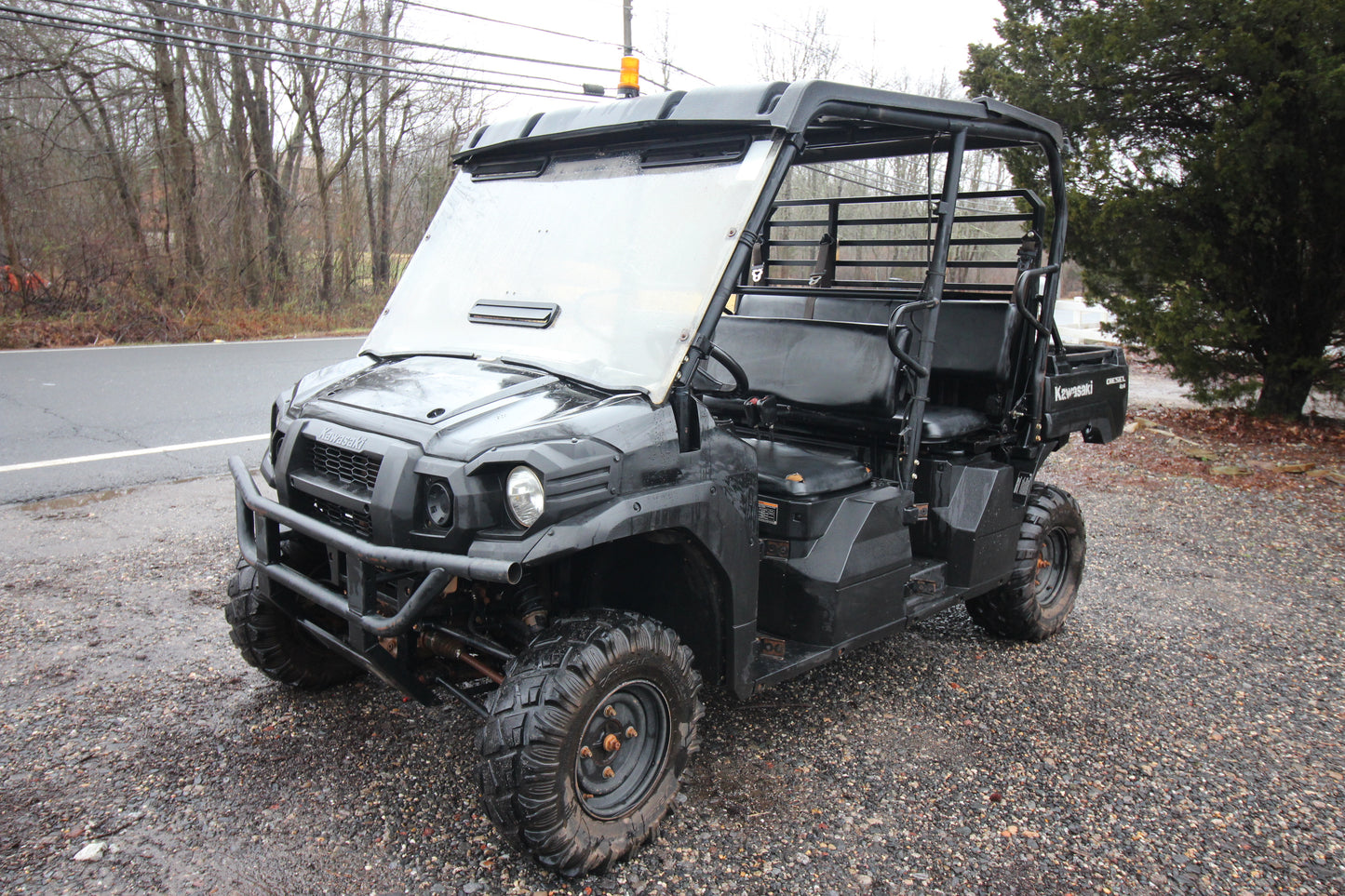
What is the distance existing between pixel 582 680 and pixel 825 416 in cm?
174

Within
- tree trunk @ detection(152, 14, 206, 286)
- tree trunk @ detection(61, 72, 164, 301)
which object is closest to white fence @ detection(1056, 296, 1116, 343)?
tree trunk @ detection(152, 14, 206, 286)

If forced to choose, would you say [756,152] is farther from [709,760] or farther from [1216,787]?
[1216,787]

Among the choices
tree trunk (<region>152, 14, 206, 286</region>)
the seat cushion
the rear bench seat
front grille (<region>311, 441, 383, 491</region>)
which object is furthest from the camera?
tree trunk (<region>152, 14, 206, 286</region>)

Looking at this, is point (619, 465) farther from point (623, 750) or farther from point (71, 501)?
point (71, 501)

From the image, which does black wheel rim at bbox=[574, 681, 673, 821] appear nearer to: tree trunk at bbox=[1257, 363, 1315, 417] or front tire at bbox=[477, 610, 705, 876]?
front tire at bbox=[477, 610, 705, 876]

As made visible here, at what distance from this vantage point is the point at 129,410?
935cm

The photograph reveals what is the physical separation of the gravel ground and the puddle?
1168mm

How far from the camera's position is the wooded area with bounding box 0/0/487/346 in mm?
15148

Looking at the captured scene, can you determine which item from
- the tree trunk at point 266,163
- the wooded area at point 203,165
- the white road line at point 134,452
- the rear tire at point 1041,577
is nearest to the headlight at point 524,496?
the rear tire at point 1041,577

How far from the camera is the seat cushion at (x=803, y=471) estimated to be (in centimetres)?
353

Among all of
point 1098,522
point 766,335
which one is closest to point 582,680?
point 766,335

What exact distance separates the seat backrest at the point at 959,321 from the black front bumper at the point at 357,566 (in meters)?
2.39

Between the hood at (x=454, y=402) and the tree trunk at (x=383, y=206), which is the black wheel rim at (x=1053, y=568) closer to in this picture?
the hood at (x=454, y=402)

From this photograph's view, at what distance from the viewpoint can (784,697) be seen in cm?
399
